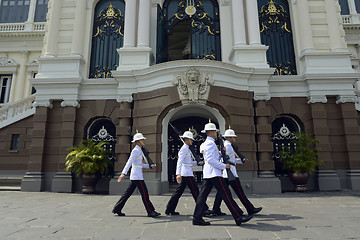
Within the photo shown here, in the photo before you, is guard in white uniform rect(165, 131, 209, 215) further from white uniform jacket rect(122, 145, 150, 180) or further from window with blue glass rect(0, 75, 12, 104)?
window with blue glass rect(0, 75, 12, 104)

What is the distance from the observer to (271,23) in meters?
14.6

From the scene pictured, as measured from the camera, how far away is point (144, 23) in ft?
43.8

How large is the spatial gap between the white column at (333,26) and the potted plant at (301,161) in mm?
5254

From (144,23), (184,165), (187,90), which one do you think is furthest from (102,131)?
(184,165)

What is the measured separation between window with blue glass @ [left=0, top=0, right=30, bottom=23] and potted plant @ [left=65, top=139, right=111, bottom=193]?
2340 cm

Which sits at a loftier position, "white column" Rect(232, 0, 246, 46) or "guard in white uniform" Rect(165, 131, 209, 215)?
"white column" Rect(232, 0, 246, 46)

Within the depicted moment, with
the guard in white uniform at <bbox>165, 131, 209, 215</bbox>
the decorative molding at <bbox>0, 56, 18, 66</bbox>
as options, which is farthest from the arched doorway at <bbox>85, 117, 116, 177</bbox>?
the decorative molding at <bbox>0, 56, 18, 66</bbox>

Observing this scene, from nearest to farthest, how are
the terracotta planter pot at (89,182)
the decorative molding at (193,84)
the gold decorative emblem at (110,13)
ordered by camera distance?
1. the decorative molding at (193,84)
2. the terracotta planter pot at (89,182)
3. the gold decorative emblem at (110,13)

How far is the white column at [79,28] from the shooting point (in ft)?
44.8

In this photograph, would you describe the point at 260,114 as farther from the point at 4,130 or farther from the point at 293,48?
the point at 4,130

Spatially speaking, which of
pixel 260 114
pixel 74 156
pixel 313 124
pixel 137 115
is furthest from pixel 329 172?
pixel 74 156

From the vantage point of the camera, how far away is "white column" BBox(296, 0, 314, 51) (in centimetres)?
1327

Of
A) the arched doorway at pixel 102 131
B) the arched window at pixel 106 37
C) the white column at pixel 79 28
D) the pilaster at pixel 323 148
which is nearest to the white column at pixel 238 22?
the pilaster at pixel 323 148

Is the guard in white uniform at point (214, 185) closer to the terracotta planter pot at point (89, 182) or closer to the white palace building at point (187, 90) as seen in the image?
the white palace building at point (187, 90)
